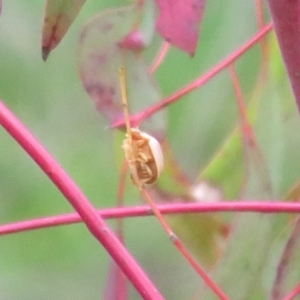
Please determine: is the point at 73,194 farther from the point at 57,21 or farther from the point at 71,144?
the point at 71,144

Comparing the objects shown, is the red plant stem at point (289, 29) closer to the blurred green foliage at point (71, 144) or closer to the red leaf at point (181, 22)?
the red leaf at point (181, 22)

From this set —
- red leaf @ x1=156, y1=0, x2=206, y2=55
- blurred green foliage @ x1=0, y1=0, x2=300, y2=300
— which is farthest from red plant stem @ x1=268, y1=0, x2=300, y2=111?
blurred green foliage @ x1=0, y1=0, x2=300, y2=300

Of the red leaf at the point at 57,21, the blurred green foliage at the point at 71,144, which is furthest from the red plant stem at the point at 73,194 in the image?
the blurred green foliage at the point at 71,144

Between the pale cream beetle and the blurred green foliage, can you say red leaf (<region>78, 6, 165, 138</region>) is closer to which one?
the pale cream beetle

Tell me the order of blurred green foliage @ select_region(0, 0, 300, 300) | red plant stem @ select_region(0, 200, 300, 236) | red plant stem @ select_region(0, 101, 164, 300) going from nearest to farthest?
1. red plant stem @ select_region(0, 101, 164, 300)
2. red plant stem @ select_region(0, 200, 300, 236)
3. blurred green foliage @ select_region(0, 0, 300, 300)

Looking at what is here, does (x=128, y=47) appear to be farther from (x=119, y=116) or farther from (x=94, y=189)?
(x=94, y=189)

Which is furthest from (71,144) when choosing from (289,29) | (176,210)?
(289,29)

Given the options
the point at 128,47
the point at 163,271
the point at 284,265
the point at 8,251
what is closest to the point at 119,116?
Result: the point at 128,47
